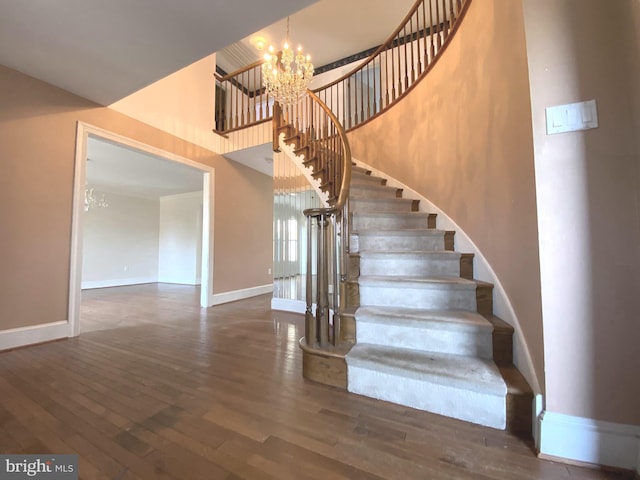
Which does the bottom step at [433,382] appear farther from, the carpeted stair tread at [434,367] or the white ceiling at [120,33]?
the white ceiling at [120,33]

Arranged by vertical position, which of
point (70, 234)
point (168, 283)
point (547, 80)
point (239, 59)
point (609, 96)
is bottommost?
point (168, 283)

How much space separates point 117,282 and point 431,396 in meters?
8.44

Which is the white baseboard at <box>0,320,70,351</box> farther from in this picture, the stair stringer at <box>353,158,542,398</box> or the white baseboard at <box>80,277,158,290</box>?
the white baseboard at <box>80,277,158,290</box>

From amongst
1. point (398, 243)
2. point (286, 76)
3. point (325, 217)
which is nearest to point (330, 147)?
point (286, 76)

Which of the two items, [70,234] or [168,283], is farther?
[168,283]

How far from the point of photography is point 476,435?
3.80 feet

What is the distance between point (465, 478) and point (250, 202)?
485 cm

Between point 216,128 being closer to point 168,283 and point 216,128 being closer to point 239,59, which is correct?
point 239,59

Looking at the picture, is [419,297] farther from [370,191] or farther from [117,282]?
[117,282]

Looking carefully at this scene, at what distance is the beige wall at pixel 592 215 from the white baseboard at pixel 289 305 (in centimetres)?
281

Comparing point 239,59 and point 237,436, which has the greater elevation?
point 239,59

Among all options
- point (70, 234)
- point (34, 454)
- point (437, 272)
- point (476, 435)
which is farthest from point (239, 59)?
point (476, 435)

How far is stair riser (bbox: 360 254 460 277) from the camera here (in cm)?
198

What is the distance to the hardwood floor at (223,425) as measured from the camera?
3.25 feet
